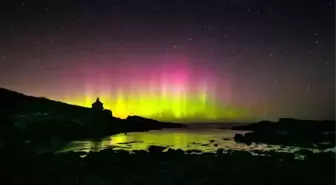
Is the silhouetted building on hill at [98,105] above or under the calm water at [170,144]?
above

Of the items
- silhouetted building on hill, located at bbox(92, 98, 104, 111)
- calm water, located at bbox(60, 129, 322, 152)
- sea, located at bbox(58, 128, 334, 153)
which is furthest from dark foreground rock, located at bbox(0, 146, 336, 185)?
silhouetted building on hill, located at bbox(92, 98, 104, 111)

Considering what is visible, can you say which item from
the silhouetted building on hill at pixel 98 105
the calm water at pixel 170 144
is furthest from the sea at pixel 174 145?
the silhouetted building on hill at pixel 98 105

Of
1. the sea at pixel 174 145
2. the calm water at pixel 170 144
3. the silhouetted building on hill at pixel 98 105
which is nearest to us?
the sea at pixel 174 145

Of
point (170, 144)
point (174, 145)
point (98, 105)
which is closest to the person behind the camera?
point (174, 145)

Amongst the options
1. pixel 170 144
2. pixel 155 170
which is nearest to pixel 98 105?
pixel 170 144

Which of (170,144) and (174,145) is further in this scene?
(170,144)

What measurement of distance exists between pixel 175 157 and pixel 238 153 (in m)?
7.12

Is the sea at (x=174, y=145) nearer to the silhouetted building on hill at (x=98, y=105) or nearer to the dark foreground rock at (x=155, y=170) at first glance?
the dark foreground rock at (x=155, y=170)

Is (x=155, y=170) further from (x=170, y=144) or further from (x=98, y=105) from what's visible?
(x=98, y=105)

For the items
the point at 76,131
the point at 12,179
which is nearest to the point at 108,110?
the point at 76,131

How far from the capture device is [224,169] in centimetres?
2989

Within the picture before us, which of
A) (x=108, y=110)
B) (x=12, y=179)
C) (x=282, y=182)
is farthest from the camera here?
(x=108, y=110)

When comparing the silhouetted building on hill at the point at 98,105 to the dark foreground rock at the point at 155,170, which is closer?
the dark foreground rock at the point at 155,170

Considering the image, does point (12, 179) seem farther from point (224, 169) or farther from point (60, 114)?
point (60, 114)
